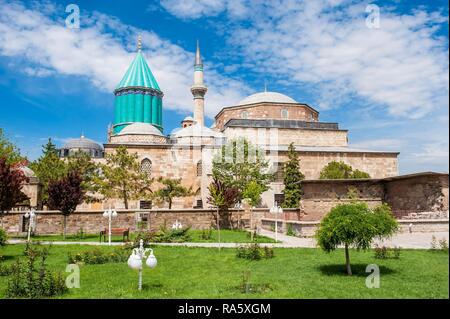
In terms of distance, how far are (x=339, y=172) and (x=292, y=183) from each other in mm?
4156

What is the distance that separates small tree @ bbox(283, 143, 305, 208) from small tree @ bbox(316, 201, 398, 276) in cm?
1651

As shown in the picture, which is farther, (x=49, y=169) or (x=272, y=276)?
(x=49, y=169)

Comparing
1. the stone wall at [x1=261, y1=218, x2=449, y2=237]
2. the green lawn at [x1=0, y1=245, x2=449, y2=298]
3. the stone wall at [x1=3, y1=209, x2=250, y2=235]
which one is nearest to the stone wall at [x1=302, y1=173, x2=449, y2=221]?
the stone wall at [x1=261, y1=218, x2=449, y2=237]

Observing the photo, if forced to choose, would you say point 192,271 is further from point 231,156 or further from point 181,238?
point 231,156

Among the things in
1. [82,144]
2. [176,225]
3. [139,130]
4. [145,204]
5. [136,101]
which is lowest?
[176,225]

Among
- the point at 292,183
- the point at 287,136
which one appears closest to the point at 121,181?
the point at 292,183

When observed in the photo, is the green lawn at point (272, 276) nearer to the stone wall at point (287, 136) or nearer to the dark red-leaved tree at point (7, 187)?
the dark red-leaved tree at point (7, 187)

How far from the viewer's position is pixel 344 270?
8414mm

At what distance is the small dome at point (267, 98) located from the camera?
35250 mm

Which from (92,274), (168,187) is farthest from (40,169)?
(92,274)

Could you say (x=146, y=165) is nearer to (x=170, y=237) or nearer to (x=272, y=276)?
(x=170, y=237)

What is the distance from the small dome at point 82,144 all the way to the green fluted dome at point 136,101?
24.3 ft

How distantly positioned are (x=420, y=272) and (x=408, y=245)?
4.73 metres

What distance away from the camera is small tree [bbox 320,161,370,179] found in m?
27.2
